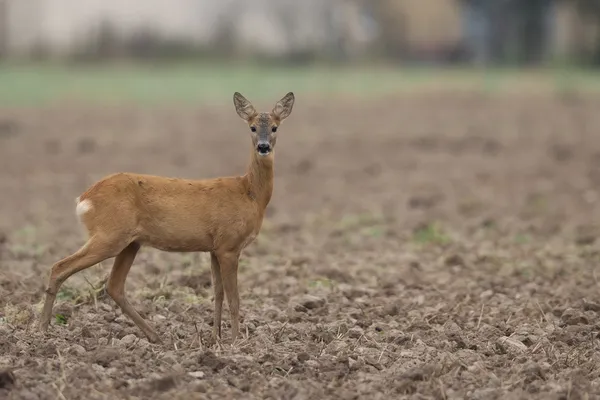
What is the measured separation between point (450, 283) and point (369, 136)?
15246 mm

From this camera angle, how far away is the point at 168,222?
8117mm

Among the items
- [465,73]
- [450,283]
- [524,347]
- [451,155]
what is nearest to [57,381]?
[524,347]

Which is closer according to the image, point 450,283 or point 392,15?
point 450,283

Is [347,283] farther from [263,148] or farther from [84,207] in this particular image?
[84,207]

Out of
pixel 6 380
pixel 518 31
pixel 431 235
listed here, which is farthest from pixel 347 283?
pixel 518 31

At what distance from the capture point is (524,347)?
8.19 m

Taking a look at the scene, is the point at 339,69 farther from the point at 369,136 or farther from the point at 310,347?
the point at 310,347

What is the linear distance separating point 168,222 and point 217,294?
0.65 m

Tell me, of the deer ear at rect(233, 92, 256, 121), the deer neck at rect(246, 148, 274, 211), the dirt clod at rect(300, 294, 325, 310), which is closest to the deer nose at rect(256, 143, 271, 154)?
the deer neck at rect(246, 148, 274, 211)

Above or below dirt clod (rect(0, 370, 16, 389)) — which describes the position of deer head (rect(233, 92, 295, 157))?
above

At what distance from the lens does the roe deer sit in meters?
7.99

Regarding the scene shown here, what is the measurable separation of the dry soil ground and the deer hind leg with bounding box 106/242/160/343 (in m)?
0.16

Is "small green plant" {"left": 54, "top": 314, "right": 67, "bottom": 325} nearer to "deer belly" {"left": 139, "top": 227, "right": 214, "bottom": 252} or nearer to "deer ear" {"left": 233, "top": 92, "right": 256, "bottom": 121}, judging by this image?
"deer belly" {"left": 139, "top": 227, "right": 214, "bottom": 252}

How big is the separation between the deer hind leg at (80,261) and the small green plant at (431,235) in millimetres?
5709
